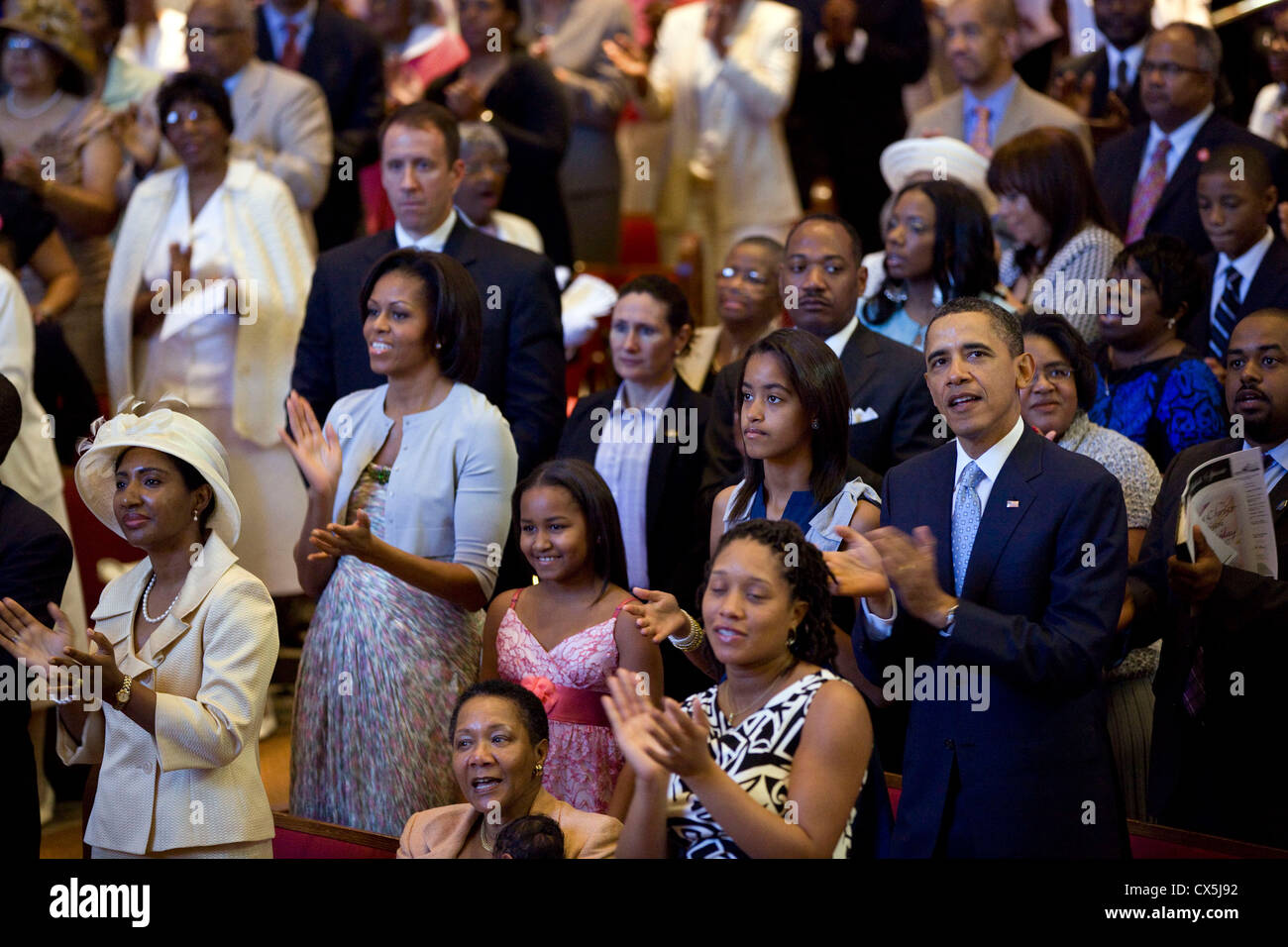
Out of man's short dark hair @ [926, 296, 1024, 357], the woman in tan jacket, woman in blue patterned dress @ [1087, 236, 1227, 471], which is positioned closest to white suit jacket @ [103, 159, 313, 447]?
the woman in tan jacket

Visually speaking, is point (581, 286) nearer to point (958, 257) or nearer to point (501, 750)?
point (958, 257)

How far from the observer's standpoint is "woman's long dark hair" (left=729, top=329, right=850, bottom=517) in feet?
11.9

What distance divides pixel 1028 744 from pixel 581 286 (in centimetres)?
355

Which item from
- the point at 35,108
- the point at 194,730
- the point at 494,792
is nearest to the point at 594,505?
the point at 494,792

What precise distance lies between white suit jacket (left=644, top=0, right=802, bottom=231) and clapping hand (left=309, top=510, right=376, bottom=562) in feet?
14.5

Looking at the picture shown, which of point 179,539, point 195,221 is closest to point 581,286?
point 195,221

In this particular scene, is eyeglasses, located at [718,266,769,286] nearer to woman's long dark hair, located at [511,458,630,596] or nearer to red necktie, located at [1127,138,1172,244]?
red necktie, located at [1127,138,1172,244]

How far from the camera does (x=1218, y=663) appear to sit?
12.1 feet

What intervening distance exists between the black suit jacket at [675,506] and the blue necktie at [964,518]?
1197 mm

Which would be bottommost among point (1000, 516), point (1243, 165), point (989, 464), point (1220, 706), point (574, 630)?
point (1220, 706)

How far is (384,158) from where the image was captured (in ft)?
15.9

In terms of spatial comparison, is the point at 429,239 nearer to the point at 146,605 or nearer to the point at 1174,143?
the point at 146,605

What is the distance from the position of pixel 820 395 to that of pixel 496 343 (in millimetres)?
1303

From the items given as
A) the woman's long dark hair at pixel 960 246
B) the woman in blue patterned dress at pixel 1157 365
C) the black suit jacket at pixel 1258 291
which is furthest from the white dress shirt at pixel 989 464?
the black suit jacket at pixel 1258 291
